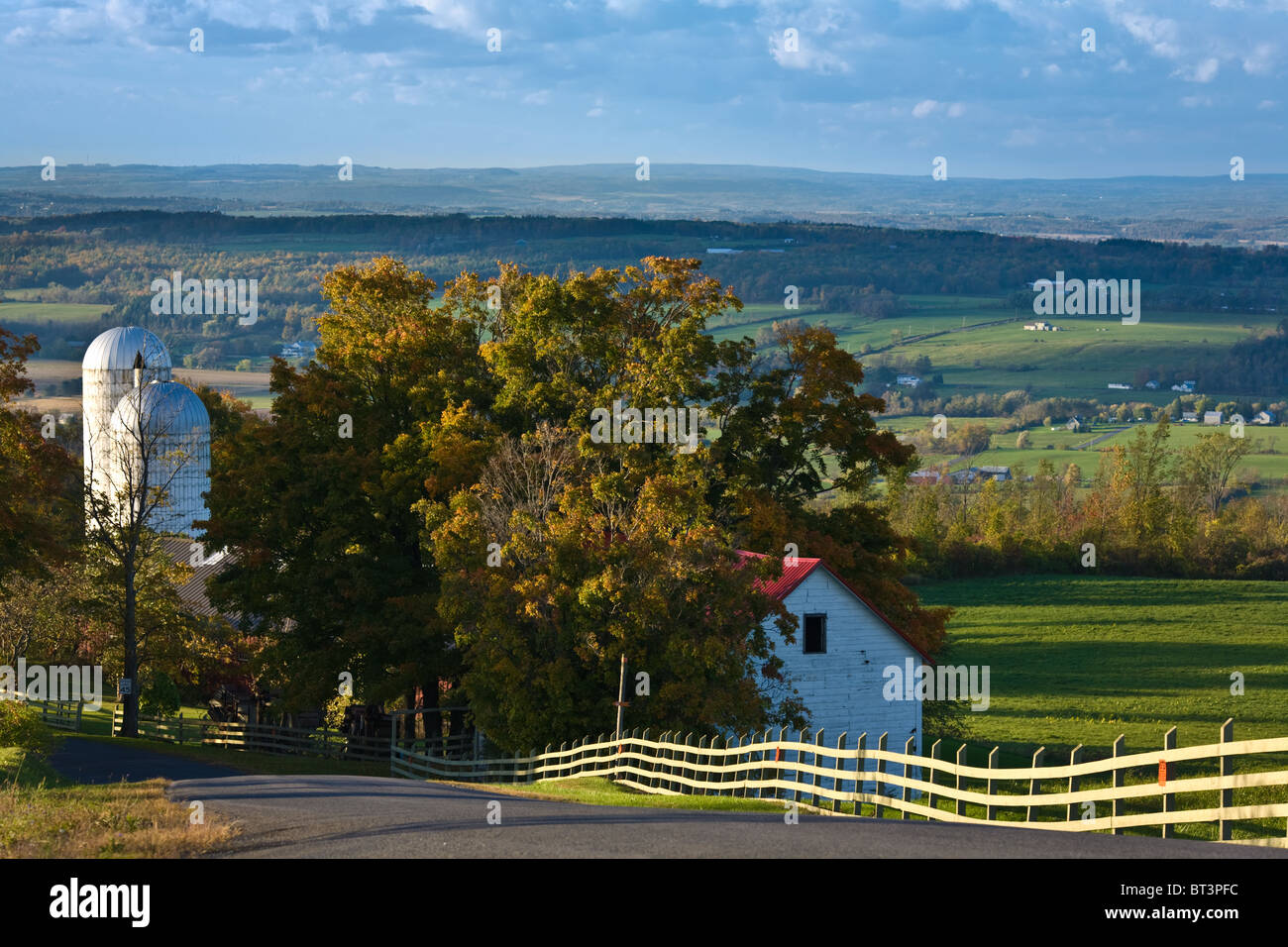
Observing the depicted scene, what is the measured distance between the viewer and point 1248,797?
31469 millimetres

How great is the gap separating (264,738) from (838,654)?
17308mm

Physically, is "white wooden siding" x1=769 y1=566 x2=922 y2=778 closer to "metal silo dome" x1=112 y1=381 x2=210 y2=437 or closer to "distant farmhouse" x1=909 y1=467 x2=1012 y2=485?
"metal silo dome" x1=112 y1=381 x2=210 y2=437

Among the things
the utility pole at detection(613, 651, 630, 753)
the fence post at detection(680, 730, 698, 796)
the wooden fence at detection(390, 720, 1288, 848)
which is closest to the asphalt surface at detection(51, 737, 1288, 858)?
the wooden fence at detection(390, 720, 1288, 848)

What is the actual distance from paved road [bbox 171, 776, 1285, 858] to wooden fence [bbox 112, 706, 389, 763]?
21197 mm

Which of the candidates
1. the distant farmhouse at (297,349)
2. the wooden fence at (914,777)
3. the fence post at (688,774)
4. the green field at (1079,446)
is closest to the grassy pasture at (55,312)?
the distant farmhouse at (297,349)

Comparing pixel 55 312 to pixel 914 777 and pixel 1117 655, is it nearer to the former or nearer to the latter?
pixel 1117 655

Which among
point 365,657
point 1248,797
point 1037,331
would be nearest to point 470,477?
point 365,657

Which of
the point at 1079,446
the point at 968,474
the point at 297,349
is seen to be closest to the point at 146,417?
the point at 297,349

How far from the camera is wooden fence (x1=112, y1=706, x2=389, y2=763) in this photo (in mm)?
39047

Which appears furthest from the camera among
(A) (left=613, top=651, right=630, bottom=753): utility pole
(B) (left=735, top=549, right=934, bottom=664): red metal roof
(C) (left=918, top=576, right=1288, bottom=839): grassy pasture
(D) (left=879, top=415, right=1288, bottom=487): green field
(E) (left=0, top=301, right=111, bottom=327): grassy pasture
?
(D) (left=879, top=415, right=1288, bottom=487): green field

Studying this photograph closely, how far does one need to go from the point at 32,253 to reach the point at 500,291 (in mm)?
112696

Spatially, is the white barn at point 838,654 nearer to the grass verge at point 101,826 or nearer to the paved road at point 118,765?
the paved road at point 118,765

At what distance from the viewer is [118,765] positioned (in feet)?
95.4

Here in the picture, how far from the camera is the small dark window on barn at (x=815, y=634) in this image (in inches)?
1401
